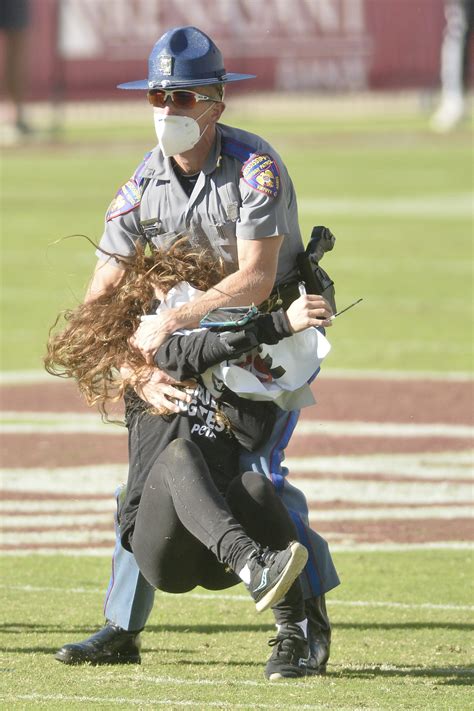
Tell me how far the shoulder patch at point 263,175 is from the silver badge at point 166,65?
44cm

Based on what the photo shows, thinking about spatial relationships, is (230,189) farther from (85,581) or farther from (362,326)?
(362,326)

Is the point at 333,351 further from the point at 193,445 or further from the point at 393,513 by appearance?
the point at 193,445

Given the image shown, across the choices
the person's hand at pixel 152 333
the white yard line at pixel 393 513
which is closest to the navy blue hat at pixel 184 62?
the person's hand at pixel 152 333

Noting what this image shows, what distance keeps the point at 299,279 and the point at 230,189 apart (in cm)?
46

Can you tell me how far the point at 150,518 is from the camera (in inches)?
222

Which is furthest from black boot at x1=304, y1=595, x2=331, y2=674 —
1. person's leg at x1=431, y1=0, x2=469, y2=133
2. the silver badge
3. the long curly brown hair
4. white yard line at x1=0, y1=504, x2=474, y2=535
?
person's leg at x1=431, y1=0, x2=469, y2=133

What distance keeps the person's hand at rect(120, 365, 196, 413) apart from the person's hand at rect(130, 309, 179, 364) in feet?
0.18

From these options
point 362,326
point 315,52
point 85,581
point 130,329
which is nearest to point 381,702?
point 130,329

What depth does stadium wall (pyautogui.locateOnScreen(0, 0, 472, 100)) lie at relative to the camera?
3697cm

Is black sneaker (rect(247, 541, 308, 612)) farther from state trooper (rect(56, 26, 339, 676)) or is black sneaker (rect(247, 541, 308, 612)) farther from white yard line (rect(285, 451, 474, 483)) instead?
white yard line (rect(285, 451, 474, 483))

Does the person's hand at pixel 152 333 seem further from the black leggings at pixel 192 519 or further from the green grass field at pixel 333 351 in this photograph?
the green grass field at pixel 333 351

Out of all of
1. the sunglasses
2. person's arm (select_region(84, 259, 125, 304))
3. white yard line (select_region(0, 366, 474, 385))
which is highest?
the sunglasses

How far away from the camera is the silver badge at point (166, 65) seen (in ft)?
19.3

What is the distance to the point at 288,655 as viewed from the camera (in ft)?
18.5
